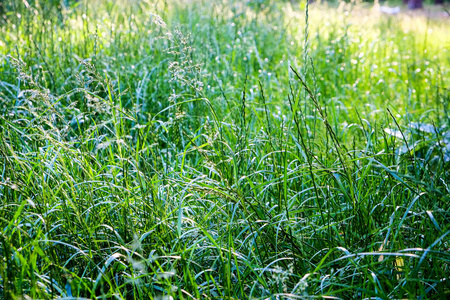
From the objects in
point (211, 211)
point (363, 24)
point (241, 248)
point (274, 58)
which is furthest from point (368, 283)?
point (363, 24)

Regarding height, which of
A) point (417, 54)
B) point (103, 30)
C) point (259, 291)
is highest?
point (103, 30)

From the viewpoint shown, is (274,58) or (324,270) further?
(274,58)

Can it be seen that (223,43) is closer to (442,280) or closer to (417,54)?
(417,54)

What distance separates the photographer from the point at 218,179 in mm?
2061

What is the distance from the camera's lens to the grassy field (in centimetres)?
135

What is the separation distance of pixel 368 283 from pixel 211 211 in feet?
2.22

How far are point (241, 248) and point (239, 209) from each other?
6.0 inches

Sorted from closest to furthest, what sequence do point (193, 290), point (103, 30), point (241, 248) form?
point (193, 290)
point (241, 248)
point (103, 30)

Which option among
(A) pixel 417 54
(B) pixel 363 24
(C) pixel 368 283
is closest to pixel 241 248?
(C) pixel 368 283

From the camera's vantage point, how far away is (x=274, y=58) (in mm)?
4344

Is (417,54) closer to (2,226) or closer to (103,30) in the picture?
(103,30)

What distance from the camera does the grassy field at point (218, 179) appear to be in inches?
53.3

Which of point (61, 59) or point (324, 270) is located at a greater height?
point (61, 59)

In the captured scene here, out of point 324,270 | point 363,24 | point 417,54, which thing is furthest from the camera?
point 363,24
